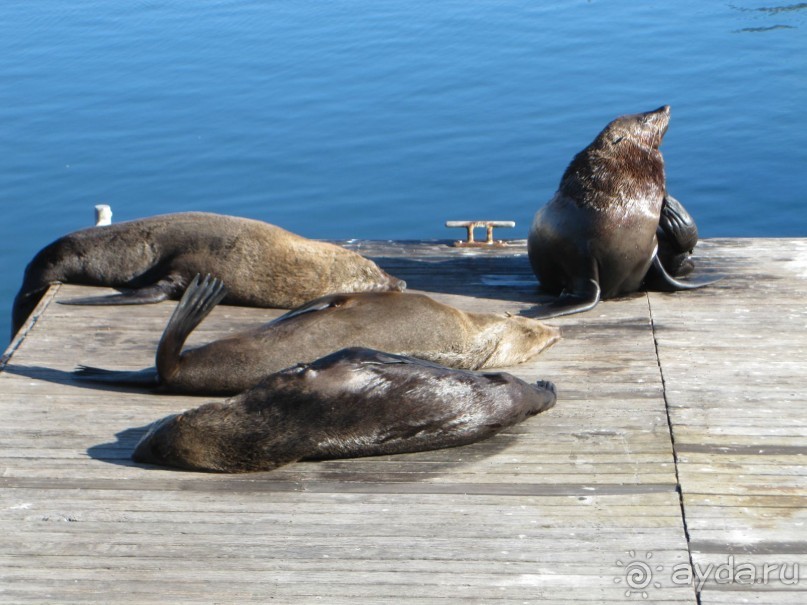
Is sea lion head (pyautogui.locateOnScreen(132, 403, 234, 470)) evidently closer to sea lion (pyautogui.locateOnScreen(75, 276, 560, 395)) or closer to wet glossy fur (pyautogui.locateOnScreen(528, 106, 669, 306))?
sea lion (pyautogui.locateOnScreen(75, 276, 560, 395))

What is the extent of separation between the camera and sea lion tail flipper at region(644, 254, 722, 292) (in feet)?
23.4

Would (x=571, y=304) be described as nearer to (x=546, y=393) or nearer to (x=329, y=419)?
(x=546, y=393)

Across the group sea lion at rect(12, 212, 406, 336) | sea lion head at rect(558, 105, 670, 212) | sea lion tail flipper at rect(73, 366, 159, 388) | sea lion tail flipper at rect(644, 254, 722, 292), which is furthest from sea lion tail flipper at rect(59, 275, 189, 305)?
sea lion tail flipper at rect(644, 254, 722, 292)

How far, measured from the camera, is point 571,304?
22.7 ft

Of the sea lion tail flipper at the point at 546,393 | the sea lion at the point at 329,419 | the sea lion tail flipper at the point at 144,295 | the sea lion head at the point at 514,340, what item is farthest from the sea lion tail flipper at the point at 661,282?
the sea lion tail flipper at the point at 144,295

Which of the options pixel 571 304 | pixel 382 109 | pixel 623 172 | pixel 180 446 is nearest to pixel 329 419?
pixel 180 446

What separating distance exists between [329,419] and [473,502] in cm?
65

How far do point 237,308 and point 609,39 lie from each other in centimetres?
1207

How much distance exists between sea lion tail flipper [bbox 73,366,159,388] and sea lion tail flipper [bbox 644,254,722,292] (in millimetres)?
2974

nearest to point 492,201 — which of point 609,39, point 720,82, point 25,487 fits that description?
point 720,82

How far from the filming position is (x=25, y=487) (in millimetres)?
4715

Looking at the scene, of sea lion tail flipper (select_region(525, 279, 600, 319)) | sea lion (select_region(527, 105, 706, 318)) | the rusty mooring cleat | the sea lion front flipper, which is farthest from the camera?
the rusty mooring cleat

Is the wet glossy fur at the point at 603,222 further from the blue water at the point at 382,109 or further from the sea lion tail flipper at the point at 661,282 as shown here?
the blue water at the point at 382,109

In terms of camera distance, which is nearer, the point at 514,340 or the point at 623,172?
the point at 514,340
